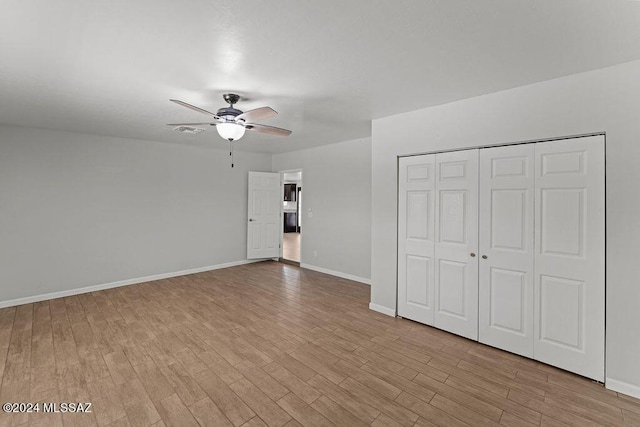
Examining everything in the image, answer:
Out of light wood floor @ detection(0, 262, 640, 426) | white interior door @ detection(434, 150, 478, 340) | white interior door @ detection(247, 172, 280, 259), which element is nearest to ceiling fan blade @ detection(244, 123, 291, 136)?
white interior door @ detection(434, 150, 478, 340)

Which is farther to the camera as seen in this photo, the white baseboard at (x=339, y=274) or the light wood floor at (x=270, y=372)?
the white baseboard at (x=339, y=274)

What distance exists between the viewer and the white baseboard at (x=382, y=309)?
3.53 metres

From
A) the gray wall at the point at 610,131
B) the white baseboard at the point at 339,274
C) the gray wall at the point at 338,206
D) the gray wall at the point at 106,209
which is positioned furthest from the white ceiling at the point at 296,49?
the white baseboard at the point at 339,274

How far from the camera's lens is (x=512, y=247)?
8.75 feet

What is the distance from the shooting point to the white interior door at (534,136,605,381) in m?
2.23

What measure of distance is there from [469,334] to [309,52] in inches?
122

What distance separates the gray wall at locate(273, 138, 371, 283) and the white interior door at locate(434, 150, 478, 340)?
1.81 meters

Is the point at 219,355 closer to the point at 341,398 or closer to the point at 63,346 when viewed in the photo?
the point at 341,398

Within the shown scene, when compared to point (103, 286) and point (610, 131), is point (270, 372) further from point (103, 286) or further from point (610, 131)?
point (103, 286)

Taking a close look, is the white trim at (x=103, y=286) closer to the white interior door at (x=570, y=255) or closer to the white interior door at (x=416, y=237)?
the white interior door at (x=416, y=237)

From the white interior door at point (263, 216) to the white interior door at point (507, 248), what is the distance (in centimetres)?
464

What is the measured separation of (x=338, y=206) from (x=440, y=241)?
2496 millimetres

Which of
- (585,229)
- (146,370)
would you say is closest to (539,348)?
(585,229)

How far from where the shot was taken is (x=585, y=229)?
2.28 meters
